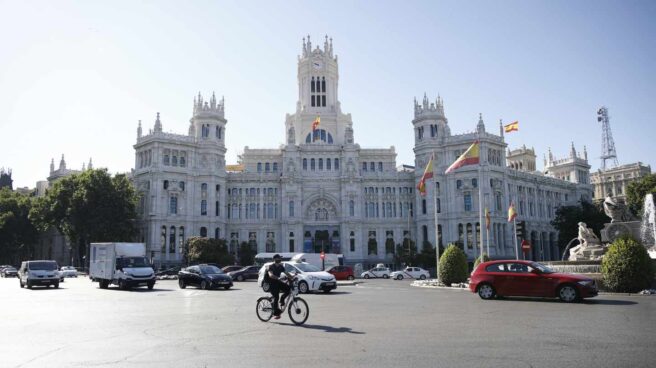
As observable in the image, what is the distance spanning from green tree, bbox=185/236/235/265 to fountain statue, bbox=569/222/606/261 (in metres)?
48.0

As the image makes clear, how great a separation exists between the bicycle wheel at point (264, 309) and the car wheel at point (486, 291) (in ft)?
36.9

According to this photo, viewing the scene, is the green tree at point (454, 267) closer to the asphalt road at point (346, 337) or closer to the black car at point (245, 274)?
the asphalt road at point (346, 337)

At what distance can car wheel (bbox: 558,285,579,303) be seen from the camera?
21.0m

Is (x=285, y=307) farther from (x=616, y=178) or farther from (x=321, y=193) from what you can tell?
(x=616, y=178)

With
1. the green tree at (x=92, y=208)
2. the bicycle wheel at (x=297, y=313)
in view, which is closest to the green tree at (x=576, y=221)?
the green tree at (x=92, y=208)

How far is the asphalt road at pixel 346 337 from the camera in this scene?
10.2 meters

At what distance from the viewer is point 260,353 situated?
11.0 m

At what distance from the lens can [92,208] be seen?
71.7 metres

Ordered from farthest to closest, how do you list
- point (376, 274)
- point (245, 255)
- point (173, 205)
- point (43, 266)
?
point (173, 205) < point (245, 255) < point (376, 274) < point (43, 266)

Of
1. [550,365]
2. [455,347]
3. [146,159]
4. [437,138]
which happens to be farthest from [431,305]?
[146,159]

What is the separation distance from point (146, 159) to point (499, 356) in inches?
3183

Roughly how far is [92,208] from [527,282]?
2518 inches

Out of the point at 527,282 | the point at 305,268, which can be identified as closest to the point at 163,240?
the point at 305,268

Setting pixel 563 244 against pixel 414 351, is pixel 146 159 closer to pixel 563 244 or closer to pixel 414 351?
pixel 563 244
